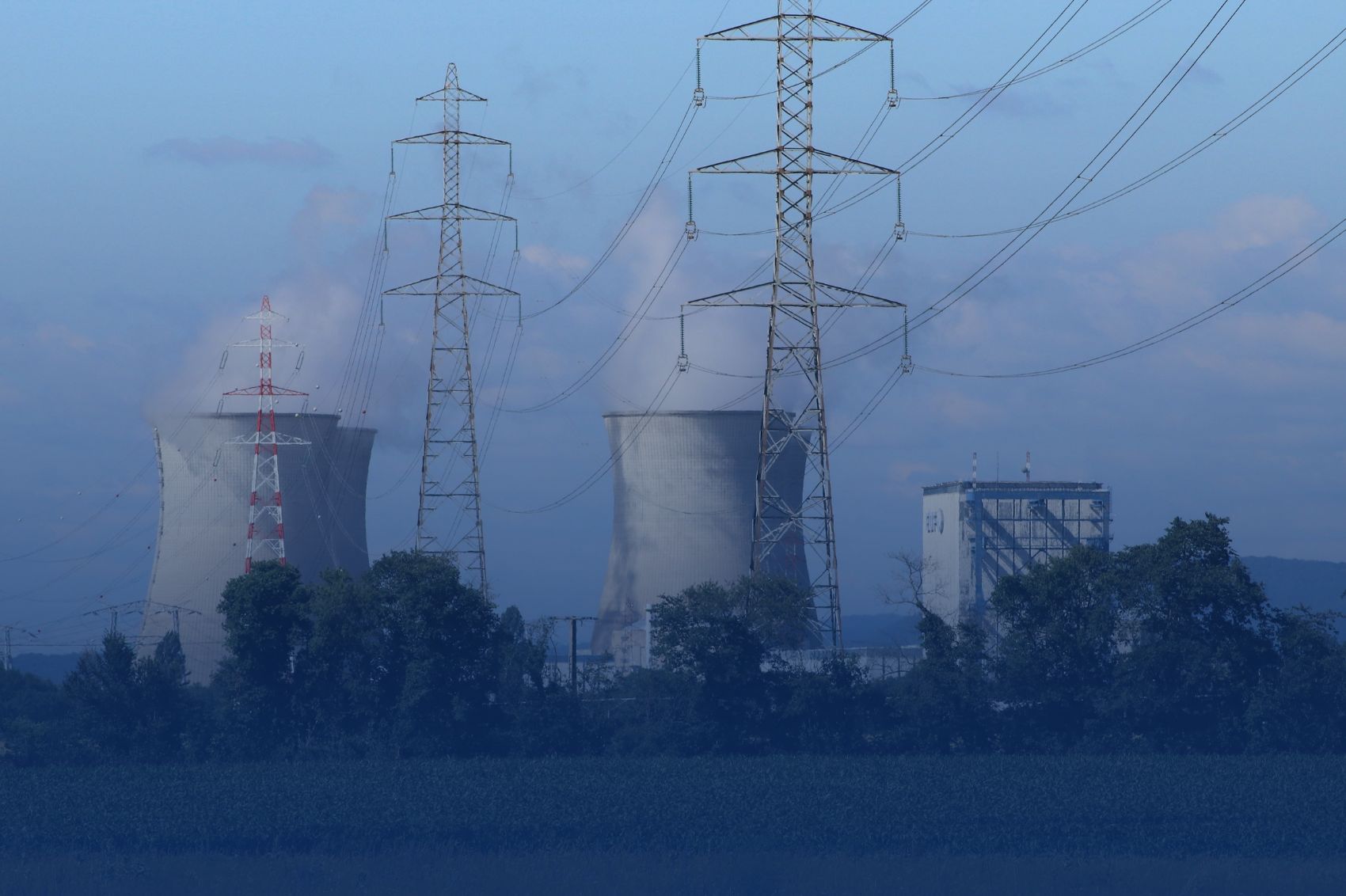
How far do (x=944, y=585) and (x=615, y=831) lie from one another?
21.8 metres

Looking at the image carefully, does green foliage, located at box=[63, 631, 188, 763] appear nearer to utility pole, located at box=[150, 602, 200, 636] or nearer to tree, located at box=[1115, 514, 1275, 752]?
utility pole, located at box=[150, 602, 200, 636]

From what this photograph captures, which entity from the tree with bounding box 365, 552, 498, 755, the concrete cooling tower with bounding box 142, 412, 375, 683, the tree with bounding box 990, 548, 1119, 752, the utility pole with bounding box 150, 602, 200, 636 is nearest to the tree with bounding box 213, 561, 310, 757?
the tree with bounding box 365, 552, 498, 755

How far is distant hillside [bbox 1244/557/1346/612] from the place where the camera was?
392ft

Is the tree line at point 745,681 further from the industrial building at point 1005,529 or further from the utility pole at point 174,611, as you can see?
the industrial building at point 1005,529

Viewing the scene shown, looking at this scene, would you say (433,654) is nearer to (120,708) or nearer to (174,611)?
(120,708)

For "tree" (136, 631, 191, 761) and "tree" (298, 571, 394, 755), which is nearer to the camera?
"tree" (298, 571, 394, 755)

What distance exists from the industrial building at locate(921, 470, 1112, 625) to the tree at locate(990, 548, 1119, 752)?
13130 mm

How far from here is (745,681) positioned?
75.2 ft

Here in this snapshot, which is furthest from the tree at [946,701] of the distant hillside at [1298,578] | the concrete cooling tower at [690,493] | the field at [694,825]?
the distant hillside at [1298,578]

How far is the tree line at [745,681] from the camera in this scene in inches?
865

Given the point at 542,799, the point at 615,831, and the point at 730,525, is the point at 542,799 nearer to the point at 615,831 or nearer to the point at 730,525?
the point at 615,831

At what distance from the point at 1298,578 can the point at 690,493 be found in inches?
4263

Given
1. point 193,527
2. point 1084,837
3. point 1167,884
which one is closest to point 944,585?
point 193,527

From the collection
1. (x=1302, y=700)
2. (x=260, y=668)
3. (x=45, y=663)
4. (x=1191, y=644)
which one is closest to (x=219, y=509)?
(x=260, y=668)
